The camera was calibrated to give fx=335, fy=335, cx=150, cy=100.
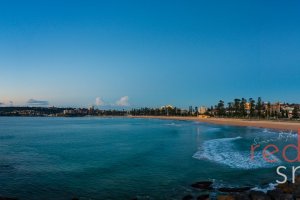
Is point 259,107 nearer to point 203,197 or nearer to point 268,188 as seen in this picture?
point 268,188

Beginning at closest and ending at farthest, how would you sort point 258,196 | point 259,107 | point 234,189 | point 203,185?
point 258,196
point 234,189
point 203,185
point 259,107

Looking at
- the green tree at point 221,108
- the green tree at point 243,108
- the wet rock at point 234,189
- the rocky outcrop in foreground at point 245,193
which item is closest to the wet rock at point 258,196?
the rocky outcrop in foreground at point 245,193

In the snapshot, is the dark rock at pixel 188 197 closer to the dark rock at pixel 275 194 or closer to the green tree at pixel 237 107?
the dark rock at pixel 275 194

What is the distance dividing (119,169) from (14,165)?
998cm

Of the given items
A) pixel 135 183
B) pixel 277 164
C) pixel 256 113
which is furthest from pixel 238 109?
pixel 135 183

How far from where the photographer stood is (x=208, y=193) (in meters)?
19.6

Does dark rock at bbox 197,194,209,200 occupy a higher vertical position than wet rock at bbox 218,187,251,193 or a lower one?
lower

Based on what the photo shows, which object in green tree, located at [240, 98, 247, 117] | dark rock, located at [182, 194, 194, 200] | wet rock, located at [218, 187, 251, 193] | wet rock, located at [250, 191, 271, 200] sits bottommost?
dark rock, located at [182, 194, 194, 200]

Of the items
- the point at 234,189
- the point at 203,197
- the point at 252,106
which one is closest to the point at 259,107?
the point at 252,106

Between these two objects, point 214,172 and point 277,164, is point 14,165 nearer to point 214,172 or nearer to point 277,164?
point 214,172

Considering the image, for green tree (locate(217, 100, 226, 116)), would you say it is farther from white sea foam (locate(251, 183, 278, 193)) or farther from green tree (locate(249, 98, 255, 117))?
white sea foam (locate(251, 183, 278, 193))

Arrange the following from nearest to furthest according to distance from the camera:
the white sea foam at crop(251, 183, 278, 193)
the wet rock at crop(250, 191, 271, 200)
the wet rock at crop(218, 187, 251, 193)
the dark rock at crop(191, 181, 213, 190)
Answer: the wet rock at crop(250, 191, 271, 200) < the wet rock at crop(218, 187, 251, 193) < the white sea foam at crop(251, 183, 278, 193) < the dark rock at crop(191, 181, 213, 190)

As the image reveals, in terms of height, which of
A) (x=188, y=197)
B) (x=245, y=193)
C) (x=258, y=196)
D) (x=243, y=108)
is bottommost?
(x=188, y=197)

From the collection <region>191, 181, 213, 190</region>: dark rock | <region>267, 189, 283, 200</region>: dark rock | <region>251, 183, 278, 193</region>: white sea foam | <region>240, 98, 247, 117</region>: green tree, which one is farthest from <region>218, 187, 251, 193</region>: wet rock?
<region>240, 98, 247, 117</region>: green tree
